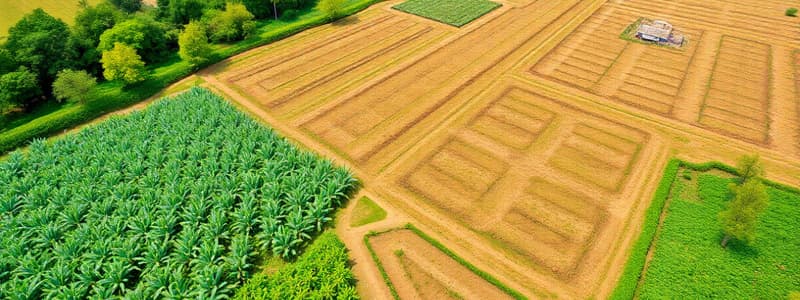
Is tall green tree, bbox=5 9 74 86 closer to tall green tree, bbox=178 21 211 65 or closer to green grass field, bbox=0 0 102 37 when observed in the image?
tall green tree, bbox=178 21 211 65

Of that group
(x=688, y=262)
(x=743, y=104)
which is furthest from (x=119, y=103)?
(x=743, y=104)

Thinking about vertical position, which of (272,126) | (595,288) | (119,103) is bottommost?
(595,288)

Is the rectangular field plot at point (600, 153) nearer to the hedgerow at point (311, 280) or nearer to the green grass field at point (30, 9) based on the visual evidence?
the hedgerow at point (311, 280)

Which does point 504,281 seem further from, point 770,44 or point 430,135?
point 770,44

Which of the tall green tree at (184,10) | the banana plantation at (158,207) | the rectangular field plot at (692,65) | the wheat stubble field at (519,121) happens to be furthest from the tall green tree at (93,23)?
the rectangular field plot at (692,65)

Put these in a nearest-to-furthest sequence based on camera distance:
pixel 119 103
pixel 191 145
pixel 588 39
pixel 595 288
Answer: pixel 595 288, pixel 191 145, pixel 119 103, pixel 588 39

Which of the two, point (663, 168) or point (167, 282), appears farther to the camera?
point (663, 168)
